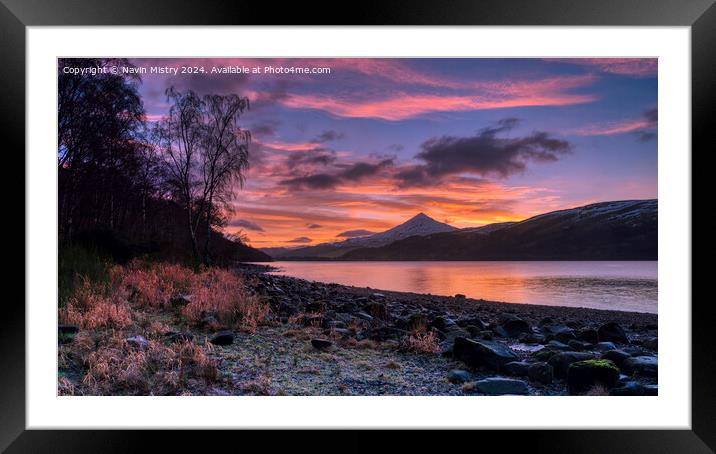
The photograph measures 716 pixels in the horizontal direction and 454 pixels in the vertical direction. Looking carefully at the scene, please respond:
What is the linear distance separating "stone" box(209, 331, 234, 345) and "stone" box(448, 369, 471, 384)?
246 cm

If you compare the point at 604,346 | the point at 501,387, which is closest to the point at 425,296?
the point at 604,346

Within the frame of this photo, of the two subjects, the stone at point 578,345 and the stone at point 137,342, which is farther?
the stone at point 578,345

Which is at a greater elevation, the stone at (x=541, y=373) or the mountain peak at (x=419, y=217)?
the mountain peak at (x=419, y=217)

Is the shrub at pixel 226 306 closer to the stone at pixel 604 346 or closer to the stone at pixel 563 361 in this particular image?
the stone at pixel 563 361

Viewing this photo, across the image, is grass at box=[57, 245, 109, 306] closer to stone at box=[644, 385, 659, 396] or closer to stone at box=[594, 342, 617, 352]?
stone at box=[644, 385, 659, 396]

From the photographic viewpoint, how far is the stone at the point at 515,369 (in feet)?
14.6

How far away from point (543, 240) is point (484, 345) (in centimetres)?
408

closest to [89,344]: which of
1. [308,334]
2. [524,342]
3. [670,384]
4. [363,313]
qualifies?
[308,334]

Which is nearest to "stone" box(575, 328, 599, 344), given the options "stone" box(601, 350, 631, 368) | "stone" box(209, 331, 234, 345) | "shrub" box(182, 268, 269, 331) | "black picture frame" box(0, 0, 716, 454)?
"stone" box(601, 350, 631, 368)

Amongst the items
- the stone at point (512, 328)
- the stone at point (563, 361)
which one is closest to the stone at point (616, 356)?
the stone at point (563, 361)

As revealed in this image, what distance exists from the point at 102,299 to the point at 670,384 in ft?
20.6

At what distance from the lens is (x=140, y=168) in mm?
7473

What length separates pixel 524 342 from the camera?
5867 mm

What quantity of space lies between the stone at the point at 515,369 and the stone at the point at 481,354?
0.06 metres
